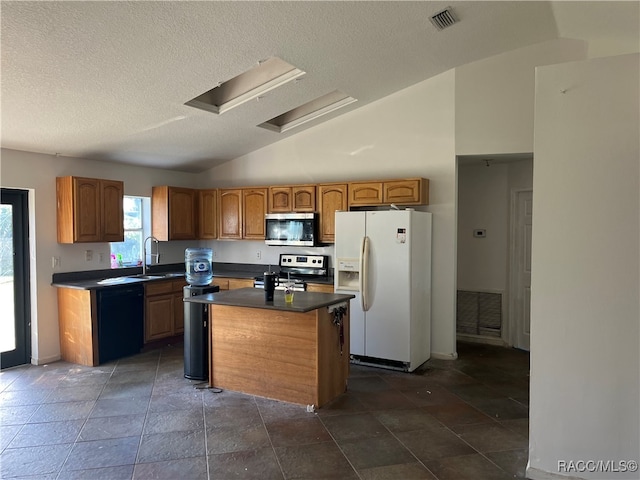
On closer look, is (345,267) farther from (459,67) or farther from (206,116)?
(459,67)

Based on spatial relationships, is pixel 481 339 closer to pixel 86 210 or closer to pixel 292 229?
pixel 292 229

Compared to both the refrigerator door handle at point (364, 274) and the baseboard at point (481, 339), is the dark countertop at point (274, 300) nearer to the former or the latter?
the refrigerator door handle at point (364, 274)

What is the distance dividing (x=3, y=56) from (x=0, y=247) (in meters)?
2.50

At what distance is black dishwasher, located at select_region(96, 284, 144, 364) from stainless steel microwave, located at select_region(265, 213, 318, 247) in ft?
5.77

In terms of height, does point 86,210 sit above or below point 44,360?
above

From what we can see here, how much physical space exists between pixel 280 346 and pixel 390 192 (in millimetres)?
2257

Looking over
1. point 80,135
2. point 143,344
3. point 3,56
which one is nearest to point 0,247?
point 80,135

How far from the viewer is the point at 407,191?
4.98 m

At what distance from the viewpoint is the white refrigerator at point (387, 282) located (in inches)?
181

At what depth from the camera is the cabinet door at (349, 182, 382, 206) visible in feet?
16.9

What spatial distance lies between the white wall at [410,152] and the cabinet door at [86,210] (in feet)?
8.08

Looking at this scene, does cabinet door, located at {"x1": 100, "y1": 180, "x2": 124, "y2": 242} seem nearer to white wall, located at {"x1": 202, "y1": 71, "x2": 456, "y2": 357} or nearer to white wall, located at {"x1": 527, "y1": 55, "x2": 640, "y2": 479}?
white wall, located at {"x1": 202, "y1": 71, "x2": 456, "y2": 357}

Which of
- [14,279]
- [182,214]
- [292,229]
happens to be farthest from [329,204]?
[14,279]

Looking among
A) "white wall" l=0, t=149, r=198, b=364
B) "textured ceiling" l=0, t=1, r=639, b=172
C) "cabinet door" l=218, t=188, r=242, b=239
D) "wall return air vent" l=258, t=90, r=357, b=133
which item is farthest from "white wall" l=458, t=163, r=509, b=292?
"white wall" l=0, t=149, r=198, b=364
